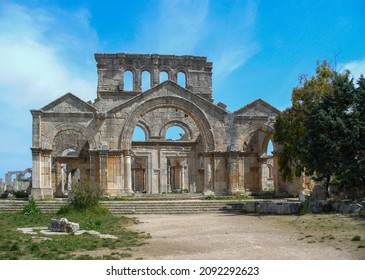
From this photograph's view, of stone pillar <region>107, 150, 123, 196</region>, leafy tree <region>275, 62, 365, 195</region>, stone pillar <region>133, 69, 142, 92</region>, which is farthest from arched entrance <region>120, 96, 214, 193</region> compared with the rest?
leafy tree <region>275, 62, 365, 195</region>

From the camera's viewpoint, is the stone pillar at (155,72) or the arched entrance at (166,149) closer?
the arched entrance at (166,149)

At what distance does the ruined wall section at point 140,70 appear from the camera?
39.3m

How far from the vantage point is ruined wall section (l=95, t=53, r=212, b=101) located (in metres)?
39.3

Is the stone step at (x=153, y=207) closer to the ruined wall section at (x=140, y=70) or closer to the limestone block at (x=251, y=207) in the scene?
the limestone block at (x=251, y=207)

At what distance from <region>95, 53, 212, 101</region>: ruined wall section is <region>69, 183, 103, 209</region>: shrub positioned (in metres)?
19.1

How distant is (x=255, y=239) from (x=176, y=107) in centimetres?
1878

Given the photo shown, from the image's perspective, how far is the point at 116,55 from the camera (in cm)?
3966

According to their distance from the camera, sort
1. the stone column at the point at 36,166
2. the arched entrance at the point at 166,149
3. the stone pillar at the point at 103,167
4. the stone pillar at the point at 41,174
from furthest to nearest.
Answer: the arched entrance at the point at 166,149
the stone pillar at the point at 103,167
the stone column at the point at 36,166
the stone pillar at the point at 41,174

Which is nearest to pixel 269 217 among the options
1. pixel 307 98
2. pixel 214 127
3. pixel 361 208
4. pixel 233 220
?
pixel 233 220

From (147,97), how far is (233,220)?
14.2 meters

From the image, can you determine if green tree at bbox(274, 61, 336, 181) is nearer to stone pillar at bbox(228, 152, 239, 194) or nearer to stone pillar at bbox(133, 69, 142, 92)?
stone pillar at bbox(228, 152, 239, 194)

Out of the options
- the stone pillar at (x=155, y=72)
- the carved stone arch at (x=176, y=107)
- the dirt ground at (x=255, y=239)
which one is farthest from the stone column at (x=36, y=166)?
the stone pillar at (x=155, y=72)

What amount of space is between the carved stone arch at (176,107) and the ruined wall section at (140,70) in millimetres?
9148

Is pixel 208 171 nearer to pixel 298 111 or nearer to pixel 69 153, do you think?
pixel 298 111
